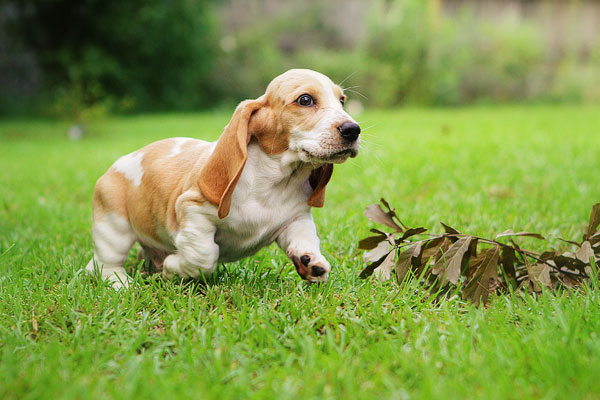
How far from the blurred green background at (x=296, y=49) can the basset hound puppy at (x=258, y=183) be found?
11.7 meters

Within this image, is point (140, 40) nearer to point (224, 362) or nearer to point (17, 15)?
point (17, 15)

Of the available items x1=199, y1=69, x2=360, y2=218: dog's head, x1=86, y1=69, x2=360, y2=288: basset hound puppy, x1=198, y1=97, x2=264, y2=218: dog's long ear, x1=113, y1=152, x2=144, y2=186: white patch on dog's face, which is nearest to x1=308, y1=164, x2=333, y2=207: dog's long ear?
x1=86, y1=69, x2=360, y2=288: basset hound puppy

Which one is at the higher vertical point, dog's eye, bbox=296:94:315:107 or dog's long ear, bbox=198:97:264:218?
dog's eye, bbox=296:94:315:107

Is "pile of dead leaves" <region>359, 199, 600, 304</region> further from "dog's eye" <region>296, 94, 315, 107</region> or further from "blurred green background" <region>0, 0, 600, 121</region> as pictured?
"blurred green background" <region>0, 0, 600, 121</region>

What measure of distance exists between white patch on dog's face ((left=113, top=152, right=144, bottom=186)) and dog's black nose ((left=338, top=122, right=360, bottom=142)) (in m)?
1.02

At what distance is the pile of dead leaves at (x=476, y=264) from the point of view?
2.15 m

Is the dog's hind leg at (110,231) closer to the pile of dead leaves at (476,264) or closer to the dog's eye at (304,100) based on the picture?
the dog's eye at (304,100)

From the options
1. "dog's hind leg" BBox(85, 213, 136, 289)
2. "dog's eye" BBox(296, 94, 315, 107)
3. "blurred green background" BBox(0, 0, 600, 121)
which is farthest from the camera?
"blurred green background" BBox(0, 0, 600, 121)

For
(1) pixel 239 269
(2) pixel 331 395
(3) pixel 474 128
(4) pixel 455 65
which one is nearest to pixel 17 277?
(1) pixel 239 269

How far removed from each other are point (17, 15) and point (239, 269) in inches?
533

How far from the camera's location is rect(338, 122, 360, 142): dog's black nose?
2020mm

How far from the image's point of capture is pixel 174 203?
233cm

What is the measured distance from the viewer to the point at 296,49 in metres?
17.0

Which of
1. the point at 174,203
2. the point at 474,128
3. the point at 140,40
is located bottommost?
the point at 474,128
